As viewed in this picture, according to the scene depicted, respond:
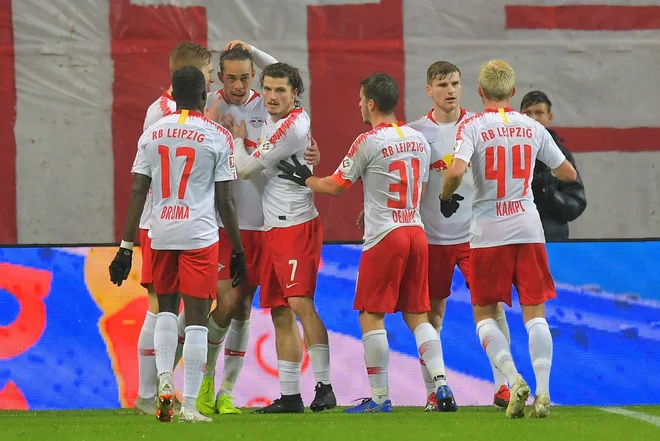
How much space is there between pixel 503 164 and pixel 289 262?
129cm

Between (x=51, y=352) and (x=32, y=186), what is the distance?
1.96 m

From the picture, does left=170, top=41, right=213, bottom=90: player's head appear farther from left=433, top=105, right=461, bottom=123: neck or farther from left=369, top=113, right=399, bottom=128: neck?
left=433, top=105, right=461, bottom=123: neck

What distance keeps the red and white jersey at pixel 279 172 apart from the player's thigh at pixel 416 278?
0.66 metres

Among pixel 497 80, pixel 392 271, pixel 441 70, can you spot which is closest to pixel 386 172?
pixel 392 271

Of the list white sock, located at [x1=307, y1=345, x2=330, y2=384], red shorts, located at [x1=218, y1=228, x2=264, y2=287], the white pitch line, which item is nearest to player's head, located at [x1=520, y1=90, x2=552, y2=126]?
the white pitch line

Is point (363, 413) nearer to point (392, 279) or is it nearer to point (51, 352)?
point (392, 279)

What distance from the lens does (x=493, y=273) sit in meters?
6.34

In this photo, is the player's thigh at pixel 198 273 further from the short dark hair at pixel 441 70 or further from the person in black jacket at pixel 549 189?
the person in black jacket at pixel 549 189

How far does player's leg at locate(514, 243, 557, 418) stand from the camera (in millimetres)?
6195

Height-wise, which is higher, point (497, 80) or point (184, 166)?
point (497, 80)

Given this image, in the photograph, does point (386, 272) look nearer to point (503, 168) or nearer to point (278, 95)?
point (503, 168)

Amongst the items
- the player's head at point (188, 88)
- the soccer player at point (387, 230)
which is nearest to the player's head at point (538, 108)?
the soccer player at point (387, 230)

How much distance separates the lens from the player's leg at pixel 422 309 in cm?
653

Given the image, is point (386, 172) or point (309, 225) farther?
point (309, 225)
